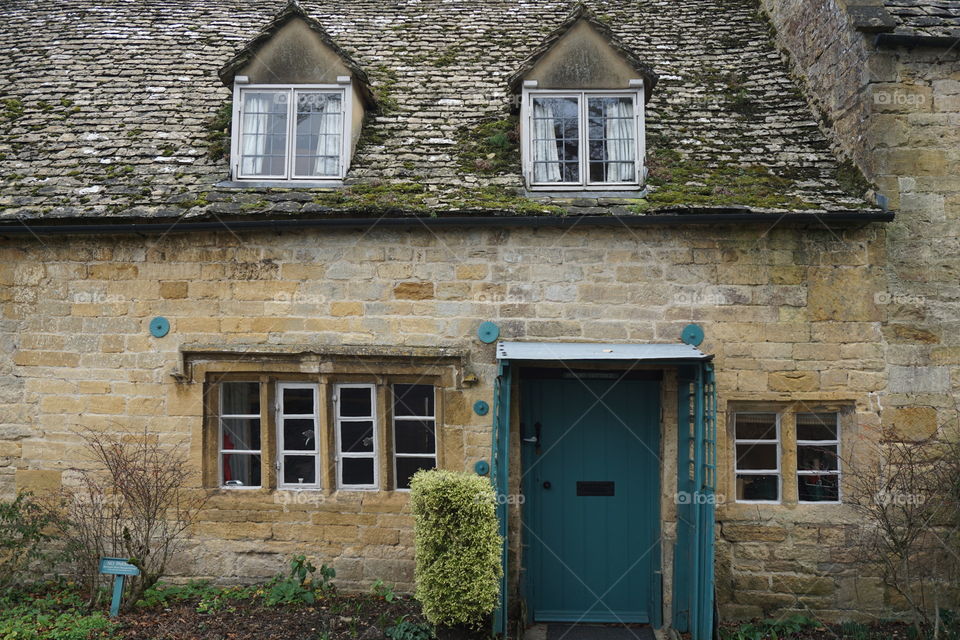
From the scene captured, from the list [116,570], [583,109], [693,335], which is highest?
[583,109]

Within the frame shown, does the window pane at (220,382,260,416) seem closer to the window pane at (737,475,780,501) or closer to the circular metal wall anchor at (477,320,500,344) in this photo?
the circular metal wall anchor at (477,320,500,344)

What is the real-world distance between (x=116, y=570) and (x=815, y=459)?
7.10 metres

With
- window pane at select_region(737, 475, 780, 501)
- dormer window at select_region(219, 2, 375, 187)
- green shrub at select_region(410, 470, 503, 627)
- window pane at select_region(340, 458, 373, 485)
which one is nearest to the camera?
green shrub at select_region(410, 470, 503, 627)

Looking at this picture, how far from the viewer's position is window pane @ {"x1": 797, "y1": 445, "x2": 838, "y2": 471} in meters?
6.93

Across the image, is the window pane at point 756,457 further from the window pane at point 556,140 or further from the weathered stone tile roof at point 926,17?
the weathered stone tile roof at point 926,17

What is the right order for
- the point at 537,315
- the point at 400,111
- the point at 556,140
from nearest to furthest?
the point at 537,315 < the point at 556,140 < the point at 400,111

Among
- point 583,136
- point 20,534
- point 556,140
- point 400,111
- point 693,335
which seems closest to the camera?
point 693,335

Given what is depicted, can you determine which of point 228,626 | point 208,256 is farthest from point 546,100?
point 228,626

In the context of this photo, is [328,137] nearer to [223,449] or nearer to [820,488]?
[223,449]

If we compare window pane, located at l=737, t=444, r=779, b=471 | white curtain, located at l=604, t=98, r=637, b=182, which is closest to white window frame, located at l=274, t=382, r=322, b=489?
white curtain, located at l=604, t=98, r=637, b=182

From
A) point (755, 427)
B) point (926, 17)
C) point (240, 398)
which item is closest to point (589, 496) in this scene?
point (755, 427)

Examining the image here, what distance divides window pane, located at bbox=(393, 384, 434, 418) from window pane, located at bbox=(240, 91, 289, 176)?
2.84 metres

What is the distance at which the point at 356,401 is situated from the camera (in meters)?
7.17

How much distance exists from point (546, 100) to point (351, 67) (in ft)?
7.40
